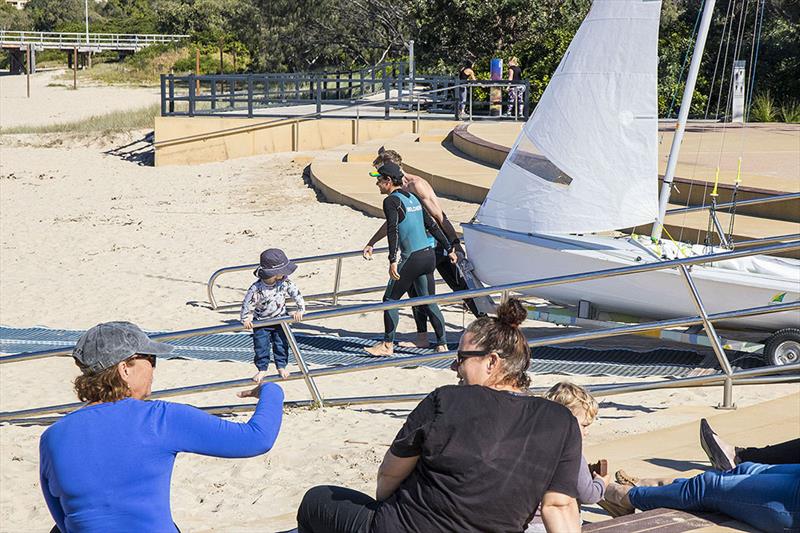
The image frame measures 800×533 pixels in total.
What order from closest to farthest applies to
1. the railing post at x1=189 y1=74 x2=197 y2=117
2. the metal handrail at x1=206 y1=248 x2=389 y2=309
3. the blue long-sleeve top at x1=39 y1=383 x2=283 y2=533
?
Answer: 1. the blue long-sleeve top at x1=39 y1=383 x2=283 y2=533
2. the metal handrail at x1=206 y1=248 x2=389 y2=309
3. the railing post at x1=189 y1=74 x2=197 y2=117

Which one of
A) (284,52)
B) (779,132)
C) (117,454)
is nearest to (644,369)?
(117,454)

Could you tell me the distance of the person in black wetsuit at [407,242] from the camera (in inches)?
389

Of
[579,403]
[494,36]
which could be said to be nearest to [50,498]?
[579,403]

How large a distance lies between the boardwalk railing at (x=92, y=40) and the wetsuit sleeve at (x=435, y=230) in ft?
214

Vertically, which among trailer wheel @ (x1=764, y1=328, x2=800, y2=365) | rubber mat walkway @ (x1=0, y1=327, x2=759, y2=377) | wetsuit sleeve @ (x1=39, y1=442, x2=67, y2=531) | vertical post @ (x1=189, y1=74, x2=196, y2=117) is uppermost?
vertical post @ (x1=189, y1=74, x2=196, y2=117)

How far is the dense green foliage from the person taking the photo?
1057 inches

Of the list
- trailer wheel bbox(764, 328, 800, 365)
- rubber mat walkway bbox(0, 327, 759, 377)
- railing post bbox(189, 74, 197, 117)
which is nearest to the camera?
trailer wheel bbox(764, 328, 800, 365)

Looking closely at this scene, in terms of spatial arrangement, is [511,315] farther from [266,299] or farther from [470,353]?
[266,299]

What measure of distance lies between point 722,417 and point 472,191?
11.0 meters

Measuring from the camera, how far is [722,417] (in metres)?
7.21

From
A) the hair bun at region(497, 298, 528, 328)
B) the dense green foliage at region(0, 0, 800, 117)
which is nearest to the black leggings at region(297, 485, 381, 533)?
the hair bun at region(497, 298, 528, 328)

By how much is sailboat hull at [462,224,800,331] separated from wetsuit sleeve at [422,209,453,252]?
0.46 meters

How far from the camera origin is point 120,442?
3.64m

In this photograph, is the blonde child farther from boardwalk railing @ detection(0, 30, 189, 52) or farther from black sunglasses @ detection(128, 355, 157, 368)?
boardwalk railing @ detection(0, 30, 189, 52)
